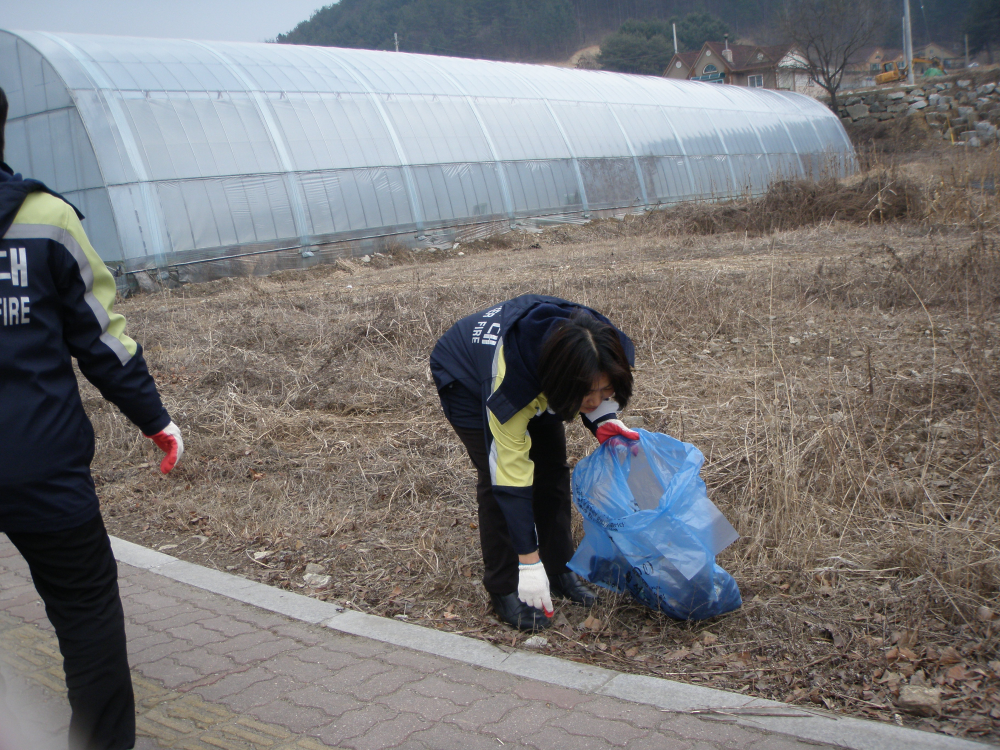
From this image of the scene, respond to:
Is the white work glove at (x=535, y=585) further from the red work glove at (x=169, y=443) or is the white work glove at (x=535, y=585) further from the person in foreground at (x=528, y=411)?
the red work glove at (x=169, y=443)

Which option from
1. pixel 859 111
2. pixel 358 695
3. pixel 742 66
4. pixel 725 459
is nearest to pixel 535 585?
pixel 358 695

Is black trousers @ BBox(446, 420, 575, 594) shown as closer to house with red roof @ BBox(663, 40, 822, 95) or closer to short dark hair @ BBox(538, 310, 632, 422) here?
short dark hair @ BBox(538, 310, 632, 422)

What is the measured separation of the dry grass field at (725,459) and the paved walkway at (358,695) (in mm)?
182

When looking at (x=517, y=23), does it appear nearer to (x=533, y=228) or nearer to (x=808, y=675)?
(x=533, y=228)

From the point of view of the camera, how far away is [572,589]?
3.28 metres

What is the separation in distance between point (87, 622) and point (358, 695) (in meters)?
0.93

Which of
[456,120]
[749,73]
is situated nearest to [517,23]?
[749,73]

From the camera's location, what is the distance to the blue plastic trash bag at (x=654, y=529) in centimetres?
283

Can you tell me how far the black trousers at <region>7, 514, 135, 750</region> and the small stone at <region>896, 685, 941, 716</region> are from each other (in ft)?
7.40

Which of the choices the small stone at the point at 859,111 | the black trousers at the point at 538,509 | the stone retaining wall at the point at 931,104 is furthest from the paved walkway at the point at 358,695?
the small stone at the point at 859,111

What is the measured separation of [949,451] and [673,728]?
Answer: 2385 millimetres

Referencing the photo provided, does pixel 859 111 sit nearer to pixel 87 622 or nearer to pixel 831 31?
pixel 831 31

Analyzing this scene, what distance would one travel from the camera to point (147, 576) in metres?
3.79

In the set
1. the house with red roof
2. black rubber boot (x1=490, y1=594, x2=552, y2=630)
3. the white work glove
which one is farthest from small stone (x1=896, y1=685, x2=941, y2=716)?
the house with red roof
